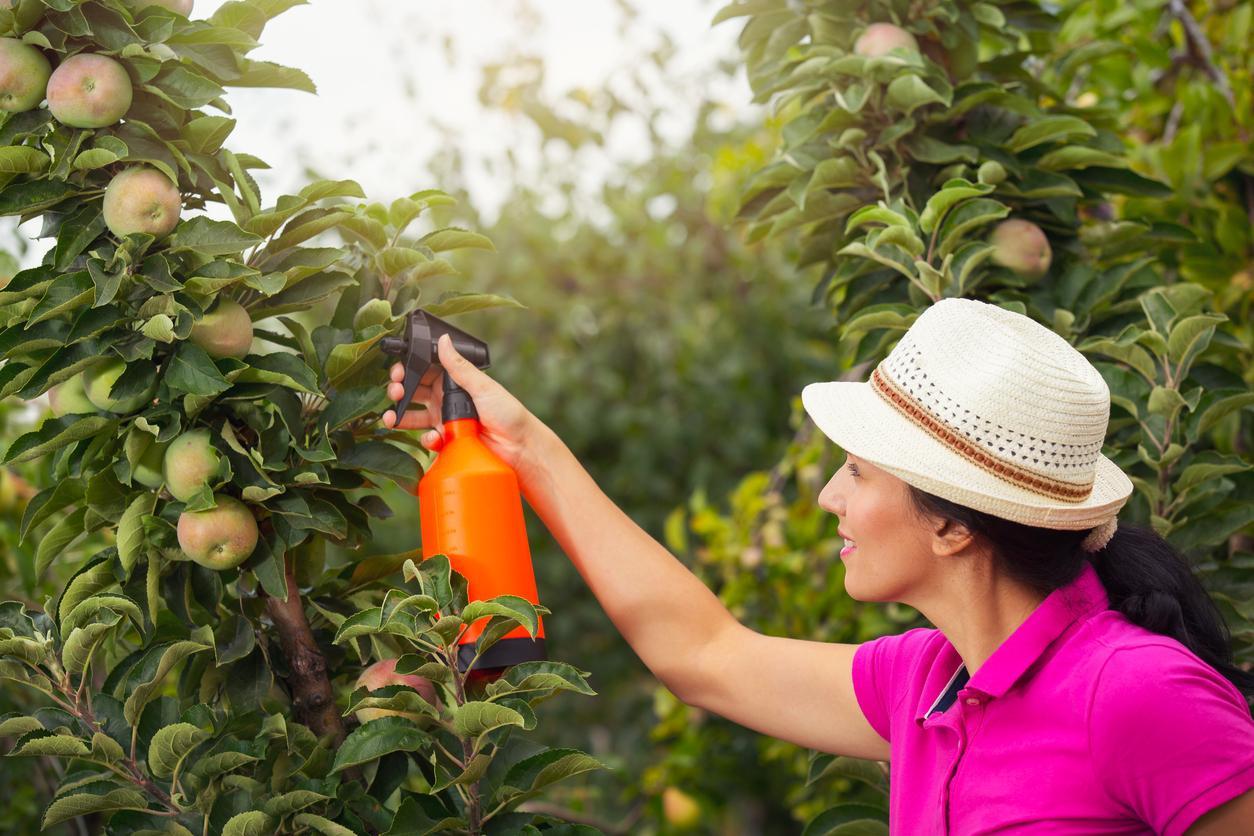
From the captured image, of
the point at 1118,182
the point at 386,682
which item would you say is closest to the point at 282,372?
the point at 386,682

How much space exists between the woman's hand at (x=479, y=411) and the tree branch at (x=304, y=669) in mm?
248

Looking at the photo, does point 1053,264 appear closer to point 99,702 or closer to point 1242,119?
point 1242,119

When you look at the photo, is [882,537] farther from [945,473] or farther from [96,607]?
[96,607]

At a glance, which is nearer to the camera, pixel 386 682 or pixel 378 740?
pixel 378 740

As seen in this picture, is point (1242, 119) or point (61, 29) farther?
point (1242, 119)

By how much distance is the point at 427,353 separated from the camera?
5.20 feet

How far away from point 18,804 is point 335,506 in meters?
1.11

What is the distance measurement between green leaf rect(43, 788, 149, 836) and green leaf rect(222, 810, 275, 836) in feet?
0.39

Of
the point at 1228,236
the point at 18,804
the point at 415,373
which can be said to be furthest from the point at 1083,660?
the point at 18,804

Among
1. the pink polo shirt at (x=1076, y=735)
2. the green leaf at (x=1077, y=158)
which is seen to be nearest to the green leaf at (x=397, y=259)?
the pink polo shirt at (x=1076, y=735)

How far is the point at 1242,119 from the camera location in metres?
2.70

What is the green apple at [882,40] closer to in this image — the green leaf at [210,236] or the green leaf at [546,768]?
the green leaf at [210,236]

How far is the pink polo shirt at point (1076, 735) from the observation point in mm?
1175

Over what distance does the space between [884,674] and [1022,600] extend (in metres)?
0.28
